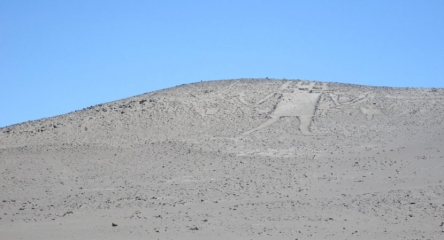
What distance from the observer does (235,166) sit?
23.3 meters

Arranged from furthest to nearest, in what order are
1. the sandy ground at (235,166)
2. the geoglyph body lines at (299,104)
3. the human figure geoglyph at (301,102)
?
the human figure geoglyph at (301,102)
the geoglyph body lines at (299,104)
the sandy ground at (235,166)

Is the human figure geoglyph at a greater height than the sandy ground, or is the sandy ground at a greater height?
the human figure geoglyph

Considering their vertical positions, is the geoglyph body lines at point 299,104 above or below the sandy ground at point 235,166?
above

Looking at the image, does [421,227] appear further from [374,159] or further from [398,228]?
[374,159]

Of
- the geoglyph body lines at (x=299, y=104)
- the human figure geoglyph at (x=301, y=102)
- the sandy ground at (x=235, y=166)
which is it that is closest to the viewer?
the sandy ground at (x=235, y=166)

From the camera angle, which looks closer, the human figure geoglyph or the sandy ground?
the sandy ground

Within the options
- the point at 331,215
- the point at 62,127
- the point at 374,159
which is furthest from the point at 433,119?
the point at 62,127

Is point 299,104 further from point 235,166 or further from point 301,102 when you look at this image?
point 235,166

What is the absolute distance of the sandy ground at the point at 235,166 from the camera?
16.7 meters

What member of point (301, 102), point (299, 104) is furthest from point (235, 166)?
point (301, 102)

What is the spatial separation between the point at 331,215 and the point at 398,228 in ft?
6.21

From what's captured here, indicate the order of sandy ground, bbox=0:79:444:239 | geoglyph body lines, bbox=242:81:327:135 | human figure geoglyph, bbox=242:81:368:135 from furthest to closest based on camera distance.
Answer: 1. human figure geoglyph, bbox=242:81:368:135
2. geoglyph body lines, bbox=242:81:327:135
3. sandy ground, bbox=0:79:444:239

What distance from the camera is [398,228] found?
15.7m

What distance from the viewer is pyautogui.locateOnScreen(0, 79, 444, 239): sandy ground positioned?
16688 mm
